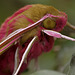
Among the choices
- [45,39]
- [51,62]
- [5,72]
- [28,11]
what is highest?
[28,11]

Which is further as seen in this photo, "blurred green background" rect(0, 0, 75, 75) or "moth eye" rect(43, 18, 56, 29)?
"blurred green background" rect(0, 0, 75, 75)

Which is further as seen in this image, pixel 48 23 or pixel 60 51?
pixel 60 51

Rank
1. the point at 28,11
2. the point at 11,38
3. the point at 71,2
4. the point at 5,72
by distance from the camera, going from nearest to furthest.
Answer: the point at 11,38, the point at 28,11, the point at 5,72, the point at 71,2

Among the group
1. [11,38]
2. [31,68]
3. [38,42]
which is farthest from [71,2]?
[11,38]

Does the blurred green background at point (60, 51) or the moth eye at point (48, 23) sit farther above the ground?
the moth eye at point (48, 23)

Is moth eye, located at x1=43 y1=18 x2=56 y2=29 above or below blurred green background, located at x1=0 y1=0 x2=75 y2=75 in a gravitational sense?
above

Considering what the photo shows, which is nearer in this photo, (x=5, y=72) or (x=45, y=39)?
(x=45, y=39)

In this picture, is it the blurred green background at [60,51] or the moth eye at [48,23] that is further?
the blurred green background at [60,51]

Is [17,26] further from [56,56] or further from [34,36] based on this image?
[56,56]

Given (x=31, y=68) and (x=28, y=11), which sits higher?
(x=28, y=11)

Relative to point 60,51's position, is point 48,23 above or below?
above

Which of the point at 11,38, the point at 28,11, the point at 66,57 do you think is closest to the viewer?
the point at 11,38
